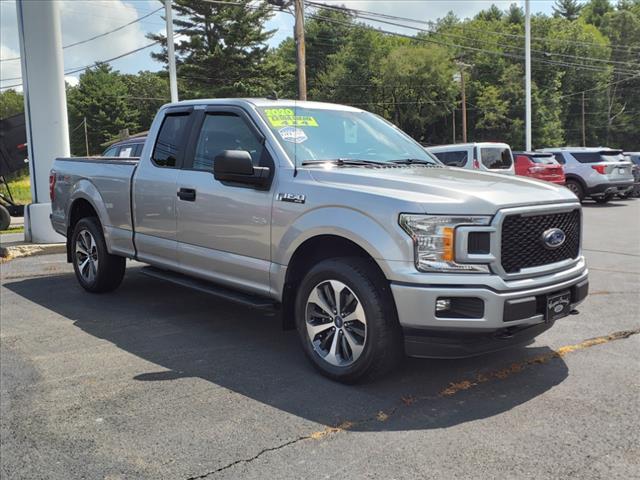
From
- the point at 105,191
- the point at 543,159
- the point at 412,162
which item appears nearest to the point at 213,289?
the point at 412,162

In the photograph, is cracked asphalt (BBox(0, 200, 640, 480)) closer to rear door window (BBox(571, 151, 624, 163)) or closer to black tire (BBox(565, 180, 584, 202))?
black tire (BBox(565, 180, 584, 202))

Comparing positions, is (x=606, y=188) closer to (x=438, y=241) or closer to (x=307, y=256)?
(x=307, y=256)

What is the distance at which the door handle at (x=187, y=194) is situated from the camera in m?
5.26

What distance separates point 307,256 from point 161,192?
1.88 meters

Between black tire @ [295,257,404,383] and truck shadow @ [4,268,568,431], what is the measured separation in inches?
5.0

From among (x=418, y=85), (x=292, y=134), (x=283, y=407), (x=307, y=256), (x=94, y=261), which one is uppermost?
(x=418, y=85)

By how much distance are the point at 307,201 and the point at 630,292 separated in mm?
4527

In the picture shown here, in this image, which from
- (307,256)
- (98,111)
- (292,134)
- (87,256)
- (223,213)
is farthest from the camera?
(98,111)

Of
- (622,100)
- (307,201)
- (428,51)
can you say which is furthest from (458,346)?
(622,100)

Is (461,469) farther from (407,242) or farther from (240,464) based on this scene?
(407,242)

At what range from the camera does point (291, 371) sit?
175 inches

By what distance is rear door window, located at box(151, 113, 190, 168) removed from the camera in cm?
569

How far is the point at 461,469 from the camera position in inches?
118

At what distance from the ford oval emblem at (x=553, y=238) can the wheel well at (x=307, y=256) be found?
1.20 metres
